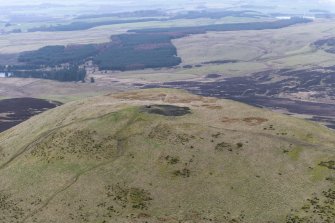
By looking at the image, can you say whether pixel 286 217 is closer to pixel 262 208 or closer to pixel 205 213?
pixel 262 208

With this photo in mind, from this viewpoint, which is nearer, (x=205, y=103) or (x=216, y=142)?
(x=216, y=142)

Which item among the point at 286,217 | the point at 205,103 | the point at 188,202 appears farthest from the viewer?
the point at 205,103

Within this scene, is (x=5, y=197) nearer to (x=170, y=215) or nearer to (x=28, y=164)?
(x=28, y=164)

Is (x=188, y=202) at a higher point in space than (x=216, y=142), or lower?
lower

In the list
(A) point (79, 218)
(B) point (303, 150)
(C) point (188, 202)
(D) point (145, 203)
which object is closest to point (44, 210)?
(A) point (79, 218)

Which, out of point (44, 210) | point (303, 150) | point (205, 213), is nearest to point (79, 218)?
point (44, 210)

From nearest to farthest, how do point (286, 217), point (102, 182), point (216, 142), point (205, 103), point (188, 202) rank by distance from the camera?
point (286, 217) < point (188, 202) < point (102, 182) < point (216, 142) < point (205, 103)
